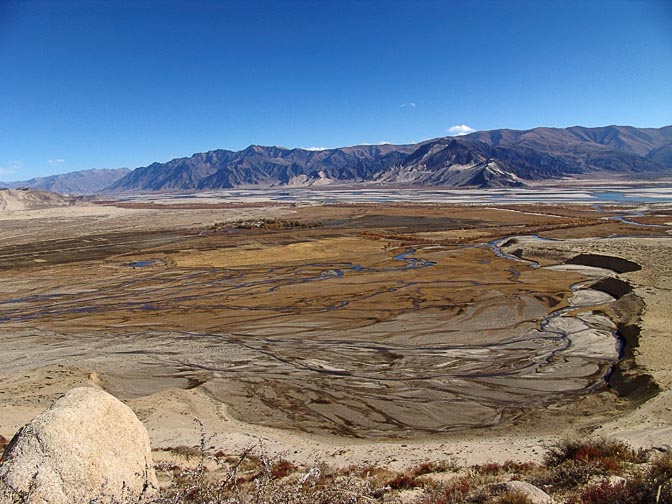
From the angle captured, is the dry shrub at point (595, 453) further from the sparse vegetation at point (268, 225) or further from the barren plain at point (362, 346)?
the sparse vegetation at point (268, 225)

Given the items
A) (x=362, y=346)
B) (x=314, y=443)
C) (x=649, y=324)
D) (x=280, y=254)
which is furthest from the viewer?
(x=280, y=254)

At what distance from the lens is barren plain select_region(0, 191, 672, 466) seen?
45.0 feet

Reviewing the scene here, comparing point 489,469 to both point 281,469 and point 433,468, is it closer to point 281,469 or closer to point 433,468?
point 433,468

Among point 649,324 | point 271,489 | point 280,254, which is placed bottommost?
point 649,324

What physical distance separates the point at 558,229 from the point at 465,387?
177 ft

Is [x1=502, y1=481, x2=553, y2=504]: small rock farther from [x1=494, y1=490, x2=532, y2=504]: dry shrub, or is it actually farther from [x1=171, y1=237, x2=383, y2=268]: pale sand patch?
[x1=171, y1=237, x2=383, y2=268]: pale sand patch

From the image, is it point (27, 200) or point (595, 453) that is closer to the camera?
point (595, 453)

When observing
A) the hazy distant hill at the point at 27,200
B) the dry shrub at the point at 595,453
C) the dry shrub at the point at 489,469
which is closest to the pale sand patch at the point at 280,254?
the dry shrub at the point at 489,469

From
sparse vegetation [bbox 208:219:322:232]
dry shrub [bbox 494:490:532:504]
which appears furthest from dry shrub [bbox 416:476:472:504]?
sparse vegetation [bbox 208:219:322:232]

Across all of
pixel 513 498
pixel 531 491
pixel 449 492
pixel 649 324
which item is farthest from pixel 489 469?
pixel 649 324

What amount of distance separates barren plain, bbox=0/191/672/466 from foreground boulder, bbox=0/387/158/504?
14.6 feet

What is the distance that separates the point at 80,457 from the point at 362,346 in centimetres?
1497

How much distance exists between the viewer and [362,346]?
21.3 metres

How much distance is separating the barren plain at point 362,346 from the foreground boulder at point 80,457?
4.46 metres
